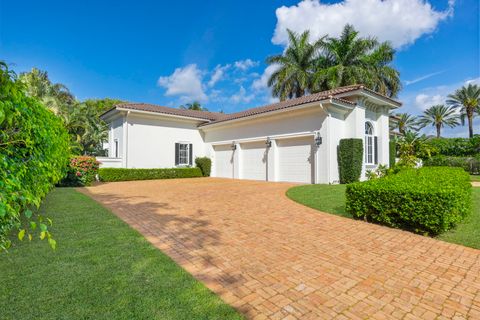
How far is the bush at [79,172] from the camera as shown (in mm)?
12875

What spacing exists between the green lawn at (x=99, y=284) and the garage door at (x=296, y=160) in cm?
1084

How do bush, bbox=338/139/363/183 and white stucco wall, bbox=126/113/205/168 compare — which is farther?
white stucco wall, bbox=126/113/205/168

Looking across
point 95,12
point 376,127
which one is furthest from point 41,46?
point 376,127

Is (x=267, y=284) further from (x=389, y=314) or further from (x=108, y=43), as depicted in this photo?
(x=108, y=43)

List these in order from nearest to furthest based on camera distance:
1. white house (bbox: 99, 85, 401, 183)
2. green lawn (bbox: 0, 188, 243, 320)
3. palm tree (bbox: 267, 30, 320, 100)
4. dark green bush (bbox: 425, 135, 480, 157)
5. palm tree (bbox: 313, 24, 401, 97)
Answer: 1. green lawn (bbox: 0, 188, 243, 320)
2. white house (bbox: 99, 85, 401, 183)
3. dark green bush (bbox: 425, 135, 480, 157)
4. palm tree (bbox: 313, 24, 401, 97)
5. palm tree (bbox: 267, 30, 320, 100)

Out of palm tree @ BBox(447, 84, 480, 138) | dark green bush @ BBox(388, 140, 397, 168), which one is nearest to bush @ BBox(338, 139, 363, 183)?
dark green bush @ BBox(388, 140, 397, 168)

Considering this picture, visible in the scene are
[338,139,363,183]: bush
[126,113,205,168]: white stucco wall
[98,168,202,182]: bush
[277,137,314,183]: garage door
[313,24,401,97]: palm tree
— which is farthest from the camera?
[313,24,401,97]: palm tree

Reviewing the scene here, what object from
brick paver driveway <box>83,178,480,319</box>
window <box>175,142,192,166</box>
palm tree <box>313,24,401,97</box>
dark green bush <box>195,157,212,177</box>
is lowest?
brick paver driveway <box>83,178,480,319</box>

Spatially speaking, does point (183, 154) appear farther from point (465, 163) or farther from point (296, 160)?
point (465, 163)

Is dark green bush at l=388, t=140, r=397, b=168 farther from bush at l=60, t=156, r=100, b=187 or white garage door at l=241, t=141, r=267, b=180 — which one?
bush at l=60, t=156, r=100, b=187

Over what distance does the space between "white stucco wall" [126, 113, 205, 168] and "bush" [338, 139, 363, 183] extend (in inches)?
440

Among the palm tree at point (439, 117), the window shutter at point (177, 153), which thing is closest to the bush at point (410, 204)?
the window shutter at point (177, 153)

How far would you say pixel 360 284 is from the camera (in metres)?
3.09

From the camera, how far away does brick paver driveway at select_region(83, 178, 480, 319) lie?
8.72 feet
